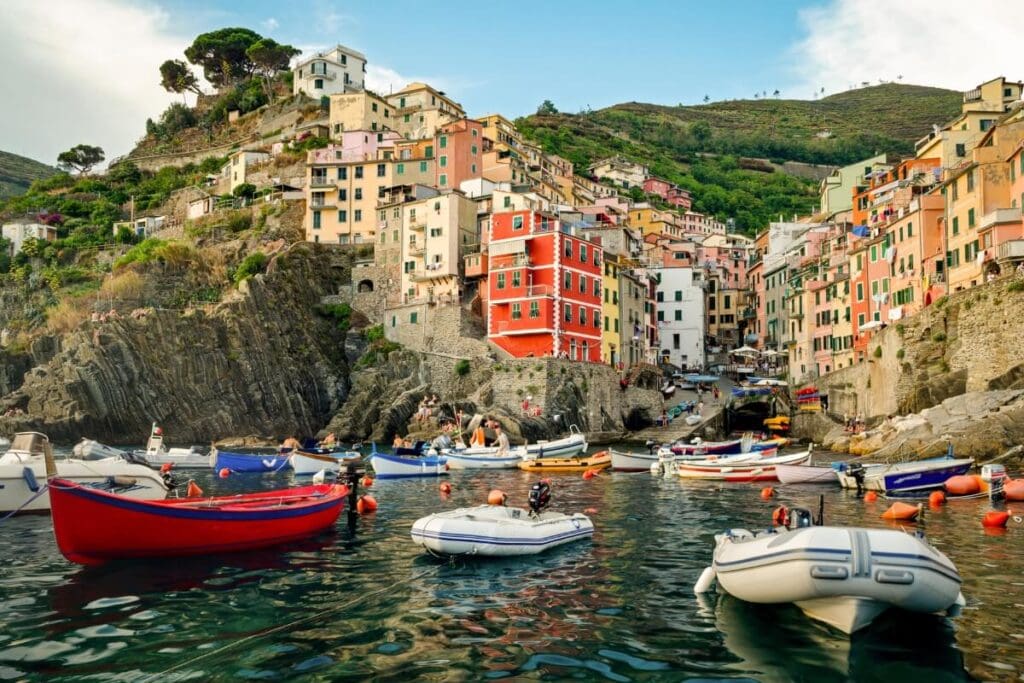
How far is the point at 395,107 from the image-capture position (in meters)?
101

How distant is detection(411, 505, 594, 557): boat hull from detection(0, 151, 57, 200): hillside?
543ft

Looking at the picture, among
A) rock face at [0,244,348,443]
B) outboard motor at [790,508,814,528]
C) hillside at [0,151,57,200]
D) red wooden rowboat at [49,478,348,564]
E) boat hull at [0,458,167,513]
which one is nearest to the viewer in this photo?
outboard motor at [790,508,814,528]

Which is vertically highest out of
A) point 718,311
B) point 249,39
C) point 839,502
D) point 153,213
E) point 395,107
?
point 249,39

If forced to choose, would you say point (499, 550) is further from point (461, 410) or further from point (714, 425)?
point (714, 425)

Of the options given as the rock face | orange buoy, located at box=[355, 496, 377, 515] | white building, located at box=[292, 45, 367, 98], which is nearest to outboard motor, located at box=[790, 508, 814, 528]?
orange buoy, located at box=[355, 496, 377, 515]

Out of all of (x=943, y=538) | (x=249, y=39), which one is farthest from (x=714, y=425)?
(x=249, y=39)

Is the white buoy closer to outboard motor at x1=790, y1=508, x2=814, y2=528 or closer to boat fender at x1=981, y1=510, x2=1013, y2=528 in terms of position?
outboard motor at x1=790, y1=508, x2=814, y2=528

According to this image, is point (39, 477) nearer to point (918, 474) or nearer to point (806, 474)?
point (806, 474)

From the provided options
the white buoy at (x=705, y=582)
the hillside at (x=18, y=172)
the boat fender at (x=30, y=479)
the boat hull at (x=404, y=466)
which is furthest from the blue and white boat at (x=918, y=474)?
the hillside at (x=18, y=172)

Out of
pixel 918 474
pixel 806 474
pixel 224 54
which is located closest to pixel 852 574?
pixel 918 474

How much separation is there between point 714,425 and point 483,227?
91.2 ft

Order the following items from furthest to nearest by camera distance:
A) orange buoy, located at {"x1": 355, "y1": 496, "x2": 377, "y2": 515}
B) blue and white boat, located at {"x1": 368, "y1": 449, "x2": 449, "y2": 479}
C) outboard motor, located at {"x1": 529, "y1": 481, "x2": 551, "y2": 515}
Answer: blue and white boat, located at {"x1": 368, "y1": 449, "x2": 449, "y2": 479}
orange buoy, located at {"x1": 355, "y1": 496, "x2": 377, "y2": 515}
outboard motor, located at {"x1": 529, "y1": 481, "x2": 551, "y2": 515}

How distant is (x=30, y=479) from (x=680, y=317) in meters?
74.5

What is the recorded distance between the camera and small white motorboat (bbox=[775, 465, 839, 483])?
109ft
